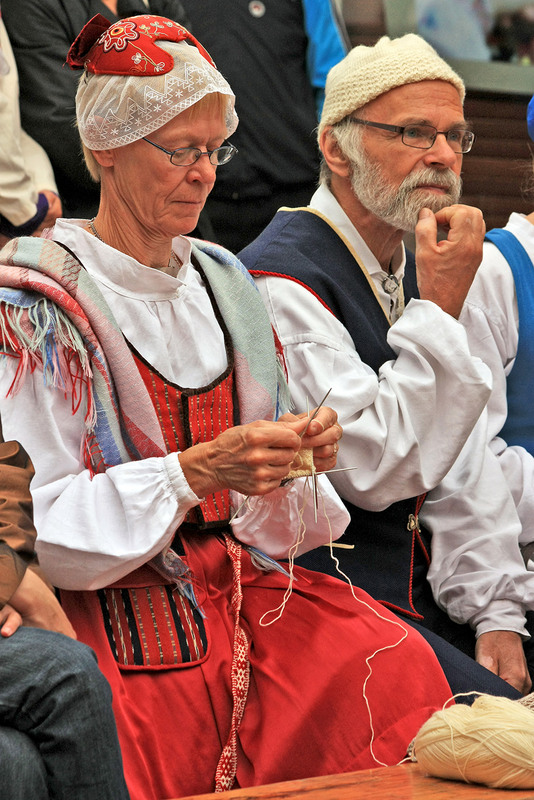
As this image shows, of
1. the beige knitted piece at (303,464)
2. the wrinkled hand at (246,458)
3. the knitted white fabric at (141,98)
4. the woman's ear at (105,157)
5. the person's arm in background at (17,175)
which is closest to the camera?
the wrinkled hand at (246,458)

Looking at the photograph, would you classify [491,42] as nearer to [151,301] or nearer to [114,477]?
[151,301]

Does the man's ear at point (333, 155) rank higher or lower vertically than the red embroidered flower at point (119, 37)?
lower

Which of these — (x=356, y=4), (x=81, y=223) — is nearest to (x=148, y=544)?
(x=81, y=223)

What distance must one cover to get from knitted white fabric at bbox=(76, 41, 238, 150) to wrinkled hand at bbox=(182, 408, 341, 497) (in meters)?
0.69

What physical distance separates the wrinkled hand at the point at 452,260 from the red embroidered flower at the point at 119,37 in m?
0.90

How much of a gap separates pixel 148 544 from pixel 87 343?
1.35 ft

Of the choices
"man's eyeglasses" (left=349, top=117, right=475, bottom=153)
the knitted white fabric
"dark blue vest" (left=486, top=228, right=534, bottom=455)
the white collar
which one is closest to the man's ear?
"man's eyeglasses" (left=349, top=117, right=475, bottom=153)

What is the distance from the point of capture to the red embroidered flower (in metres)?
2.12

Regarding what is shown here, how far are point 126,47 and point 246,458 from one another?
91cm

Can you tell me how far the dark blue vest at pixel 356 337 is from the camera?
2562mm

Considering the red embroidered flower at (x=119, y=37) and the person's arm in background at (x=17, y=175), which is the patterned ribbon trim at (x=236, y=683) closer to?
the red embroidered flower at (x=119, y=37)

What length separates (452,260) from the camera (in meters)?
2.62

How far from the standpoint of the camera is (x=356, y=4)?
15.9 ft

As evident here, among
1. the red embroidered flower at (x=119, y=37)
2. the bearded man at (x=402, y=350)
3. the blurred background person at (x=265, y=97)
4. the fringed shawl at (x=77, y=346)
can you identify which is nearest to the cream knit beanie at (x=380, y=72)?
the bearded man at (x=402, y=350)
